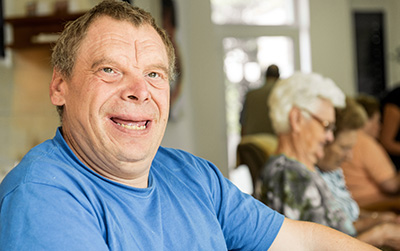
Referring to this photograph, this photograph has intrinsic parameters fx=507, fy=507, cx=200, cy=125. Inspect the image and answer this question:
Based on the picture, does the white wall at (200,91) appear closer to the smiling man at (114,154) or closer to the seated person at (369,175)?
the seated person at (369,175)

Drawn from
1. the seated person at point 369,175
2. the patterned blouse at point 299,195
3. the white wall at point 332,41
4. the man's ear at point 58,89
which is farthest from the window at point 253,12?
the man's ear at point 58,89

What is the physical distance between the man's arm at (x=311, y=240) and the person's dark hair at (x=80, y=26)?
631 millimetres

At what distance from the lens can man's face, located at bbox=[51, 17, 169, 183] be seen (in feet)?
3.49

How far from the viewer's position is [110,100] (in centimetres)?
107

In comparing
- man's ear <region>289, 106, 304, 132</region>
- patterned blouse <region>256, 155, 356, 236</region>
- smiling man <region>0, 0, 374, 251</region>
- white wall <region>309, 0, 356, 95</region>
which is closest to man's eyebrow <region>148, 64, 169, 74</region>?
smiling man <region>0, 0, 374, 251</region>

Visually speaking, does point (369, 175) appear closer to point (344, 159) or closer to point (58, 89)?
point (344, 159)

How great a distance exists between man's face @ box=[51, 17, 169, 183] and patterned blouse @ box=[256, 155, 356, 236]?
98 centimetres

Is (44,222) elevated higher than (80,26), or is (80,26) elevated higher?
(80,26)

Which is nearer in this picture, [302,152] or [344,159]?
[302,152]

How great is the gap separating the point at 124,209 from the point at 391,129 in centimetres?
384

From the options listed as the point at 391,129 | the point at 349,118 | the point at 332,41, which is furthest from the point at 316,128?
the point at 332,41

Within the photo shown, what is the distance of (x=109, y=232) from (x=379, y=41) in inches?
305

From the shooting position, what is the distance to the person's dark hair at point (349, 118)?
2410mm

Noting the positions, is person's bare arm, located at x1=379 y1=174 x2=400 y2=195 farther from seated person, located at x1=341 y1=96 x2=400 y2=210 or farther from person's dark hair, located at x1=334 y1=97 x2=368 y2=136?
person's dark hair, located at x1=334 y1=97 x2=368 y2=136
